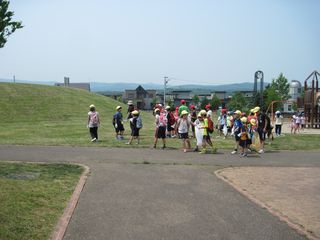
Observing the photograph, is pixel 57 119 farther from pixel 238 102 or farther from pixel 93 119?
pixel 238 102

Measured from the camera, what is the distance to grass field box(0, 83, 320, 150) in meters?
17.2

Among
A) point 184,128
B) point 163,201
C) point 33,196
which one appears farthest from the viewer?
point 184,128

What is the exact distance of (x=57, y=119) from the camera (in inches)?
1240

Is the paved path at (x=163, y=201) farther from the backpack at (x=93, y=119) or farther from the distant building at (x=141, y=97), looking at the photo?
the distant building at (x=141, y=97)

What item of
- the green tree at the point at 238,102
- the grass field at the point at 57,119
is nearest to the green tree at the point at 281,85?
the green tree at the point at 238,102

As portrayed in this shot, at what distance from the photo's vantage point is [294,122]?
26.3 metres

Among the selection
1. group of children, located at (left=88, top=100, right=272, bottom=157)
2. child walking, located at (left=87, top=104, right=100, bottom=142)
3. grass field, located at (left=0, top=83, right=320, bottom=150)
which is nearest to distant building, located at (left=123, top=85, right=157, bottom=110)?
grass field, located at (left=0, top=83, right=320, bottom=150)

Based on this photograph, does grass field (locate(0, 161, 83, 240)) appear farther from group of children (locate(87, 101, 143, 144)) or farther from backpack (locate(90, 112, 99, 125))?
backpack (locate(90, 112, 99, 125))

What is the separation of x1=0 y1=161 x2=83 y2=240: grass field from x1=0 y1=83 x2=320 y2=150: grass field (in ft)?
19.5

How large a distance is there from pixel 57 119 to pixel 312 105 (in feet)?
64.7

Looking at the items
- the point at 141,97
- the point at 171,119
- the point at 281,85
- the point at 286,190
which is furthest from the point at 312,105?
the point at 141,97

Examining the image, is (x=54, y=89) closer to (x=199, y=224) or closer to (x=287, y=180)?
(x=287, y=180)

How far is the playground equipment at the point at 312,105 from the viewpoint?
32625 millimetres

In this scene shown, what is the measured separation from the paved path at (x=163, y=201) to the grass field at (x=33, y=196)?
1.18ft
